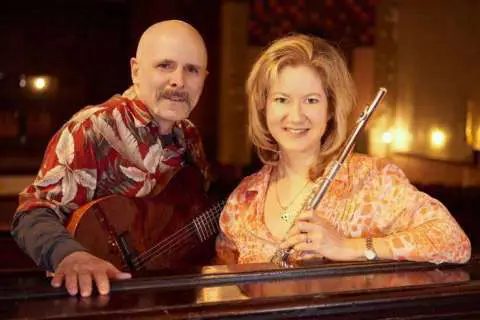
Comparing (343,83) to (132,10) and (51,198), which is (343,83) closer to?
(51,198)

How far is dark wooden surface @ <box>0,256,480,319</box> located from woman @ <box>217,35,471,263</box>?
0.72 ft

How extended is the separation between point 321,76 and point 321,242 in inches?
15.3

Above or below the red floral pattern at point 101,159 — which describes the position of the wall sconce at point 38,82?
above

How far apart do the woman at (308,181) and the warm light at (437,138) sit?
1285 millimetres

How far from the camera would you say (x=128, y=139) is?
1.65 m

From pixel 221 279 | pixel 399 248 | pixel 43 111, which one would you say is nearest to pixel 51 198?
pixel 221 279

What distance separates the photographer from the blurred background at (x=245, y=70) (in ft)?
8.31

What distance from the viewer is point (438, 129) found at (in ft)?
8.76

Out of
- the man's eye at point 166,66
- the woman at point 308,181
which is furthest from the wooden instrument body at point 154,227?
the man's eye at point 166,66

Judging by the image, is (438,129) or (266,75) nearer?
(266,75)

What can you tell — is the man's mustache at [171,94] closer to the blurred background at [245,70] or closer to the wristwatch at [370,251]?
the wristwatch at [370,251]

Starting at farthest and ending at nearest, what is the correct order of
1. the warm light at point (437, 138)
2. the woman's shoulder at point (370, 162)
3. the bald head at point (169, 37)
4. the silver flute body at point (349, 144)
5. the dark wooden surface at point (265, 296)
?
the warm light at point (437, 138), the bald head at point (169, 37), the woman's shoulder at point (370, 162), the silver flute body at point (349, 144), the dark wooden surface at point (265, 296)

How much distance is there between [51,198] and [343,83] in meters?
0.72

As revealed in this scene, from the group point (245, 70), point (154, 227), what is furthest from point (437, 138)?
point (154, 227)
